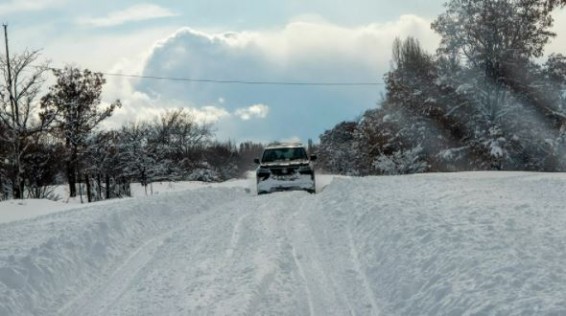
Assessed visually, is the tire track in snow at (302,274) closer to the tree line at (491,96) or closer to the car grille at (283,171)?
the car grille at (283,171)

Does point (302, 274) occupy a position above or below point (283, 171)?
below

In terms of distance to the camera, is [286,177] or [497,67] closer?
[286,177]

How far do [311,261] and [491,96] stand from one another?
93.7ft

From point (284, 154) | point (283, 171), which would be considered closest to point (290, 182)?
point (283, 171)

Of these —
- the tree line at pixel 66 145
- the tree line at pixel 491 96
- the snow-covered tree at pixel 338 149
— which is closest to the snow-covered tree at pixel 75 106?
the tree line at pixel 66 145

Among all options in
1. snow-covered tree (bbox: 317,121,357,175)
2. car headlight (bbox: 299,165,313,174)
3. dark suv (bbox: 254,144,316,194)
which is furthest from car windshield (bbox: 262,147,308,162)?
snow-covered tree (bbox: 317,121,357,175)

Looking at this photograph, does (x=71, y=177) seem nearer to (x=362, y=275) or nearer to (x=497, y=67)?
(x=497, y=67)

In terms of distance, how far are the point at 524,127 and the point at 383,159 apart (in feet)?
39.0

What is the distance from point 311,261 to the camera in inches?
314

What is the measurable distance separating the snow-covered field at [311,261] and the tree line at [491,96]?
21.3 meters

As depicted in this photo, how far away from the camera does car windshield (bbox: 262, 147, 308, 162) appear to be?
64.2 ft

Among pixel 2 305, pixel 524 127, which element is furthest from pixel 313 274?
pixel 524 127

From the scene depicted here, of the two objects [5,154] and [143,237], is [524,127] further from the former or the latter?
[5,154]

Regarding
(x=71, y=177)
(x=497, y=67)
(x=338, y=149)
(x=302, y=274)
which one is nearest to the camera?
(x=302, y=274)
